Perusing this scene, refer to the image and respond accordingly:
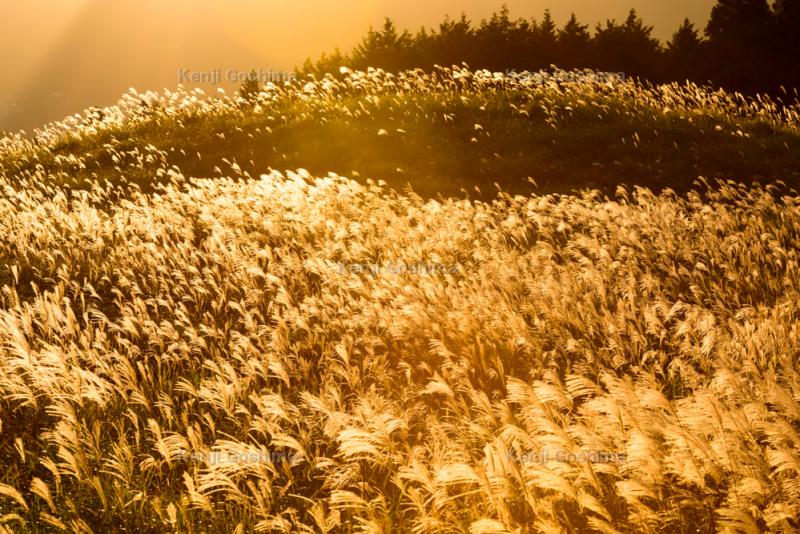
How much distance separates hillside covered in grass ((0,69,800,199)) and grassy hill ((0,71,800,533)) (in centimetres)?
10

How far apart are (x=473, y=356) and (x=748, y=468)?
2.31 metres

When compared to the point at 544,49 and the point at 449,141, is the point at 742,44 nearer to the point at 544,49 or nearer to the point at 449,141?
the point at 544,49

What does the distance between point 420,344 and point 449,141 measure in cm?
940

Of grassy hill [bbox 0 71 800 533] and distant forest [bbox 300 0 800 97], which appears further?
distant forest [bbox 300 0 800 97]

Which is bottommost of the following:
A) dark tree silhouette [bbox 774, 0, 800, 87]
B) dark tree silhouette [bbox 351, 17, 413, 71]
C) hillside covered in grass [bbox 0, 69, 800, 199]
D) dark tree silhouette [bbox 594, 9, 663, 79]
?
hillside covered in grass [bbox 0, 69, 800, 199]

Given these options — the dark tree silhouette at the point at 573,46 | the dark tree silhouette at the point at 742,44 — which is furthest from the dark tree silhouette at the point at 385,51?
the dark tree silhouette at the point at 742,44

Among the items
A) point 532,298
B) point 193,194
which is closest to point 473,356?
point 532,298

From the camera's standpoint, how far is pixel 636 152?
12.3 m

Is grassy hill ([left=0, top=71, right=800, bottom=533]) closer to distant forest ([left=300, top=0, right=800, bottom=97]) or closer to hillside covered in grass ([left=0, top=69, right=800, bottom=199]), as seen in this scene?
hillside covered in grass ([left=0, top=69, right=800, bottom=199])

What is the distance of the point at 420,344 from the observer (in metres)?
5.05

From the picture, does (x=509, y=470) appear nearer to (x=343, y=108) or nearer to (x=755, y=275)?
(x=755, y=275)

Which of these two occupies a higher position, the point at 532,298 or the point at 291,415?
the point at 532,298

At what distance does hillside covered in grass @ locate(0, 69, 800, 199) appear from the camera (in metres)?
11.8

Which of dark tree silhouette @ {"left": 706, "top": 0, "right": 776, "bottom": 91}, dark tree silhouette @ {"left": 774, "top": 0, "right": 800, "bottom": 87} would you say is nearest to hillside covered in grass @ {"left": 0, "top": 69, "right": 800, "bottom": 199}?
dark tree silhouette @ {"left": 706, "top": 0, "right": 776, "bottom": 91}
